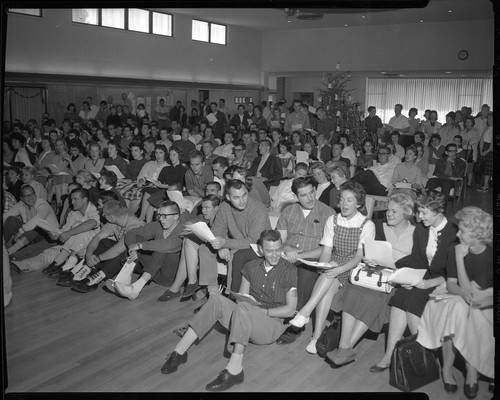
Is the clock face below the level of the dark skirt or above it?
above

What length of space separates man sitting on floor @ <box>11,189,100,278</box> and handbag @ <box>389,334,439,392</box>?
118 inches

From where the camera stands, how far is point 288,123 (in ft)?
A: 18.6

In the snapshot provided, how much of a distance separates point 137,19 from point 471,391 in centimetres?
313

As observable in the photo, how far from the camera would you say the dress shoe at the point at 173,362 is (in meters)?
3.48

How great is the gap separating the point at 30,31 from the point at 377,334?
3.02 meters

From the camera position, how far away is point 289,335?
149 inches

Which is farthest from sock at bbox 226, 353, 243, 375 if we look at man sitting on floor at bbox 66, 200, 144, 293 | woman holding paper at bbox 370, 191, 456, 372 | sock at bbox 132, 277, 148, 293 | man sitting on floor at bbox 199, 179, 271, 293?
man sitting on floor at bbox 66, 200, 144, 293

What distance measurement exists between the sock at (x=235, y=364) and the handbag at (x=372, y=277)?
2.99ft

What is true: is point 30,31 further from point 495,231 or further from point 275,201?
point 495,231

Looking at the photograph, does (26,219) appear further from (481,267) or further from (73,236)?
(481,267)

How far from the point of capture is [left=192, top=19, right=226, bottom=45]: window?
3.65m

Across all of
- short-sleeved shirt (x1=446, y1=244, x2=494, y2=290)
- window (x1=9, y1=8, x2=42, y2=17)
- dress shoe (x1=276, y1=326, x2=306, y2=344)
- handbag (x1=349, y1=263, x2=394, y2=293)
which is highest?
window (x1=9, y1=8, x2=42, y2=17)

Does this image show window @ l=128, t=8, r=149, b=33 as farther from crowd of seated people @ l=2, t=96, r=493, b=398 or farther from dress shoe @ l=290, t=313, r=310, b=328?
dress shoe @ l=290, t=313, r=310, b=328

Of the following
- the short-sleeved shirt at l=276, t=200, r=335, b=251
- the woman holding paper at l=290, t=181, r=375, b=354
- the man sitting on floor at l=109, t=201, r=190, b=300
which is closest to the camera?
the woman holding paper at l=290, t=181, r=375, b=354
